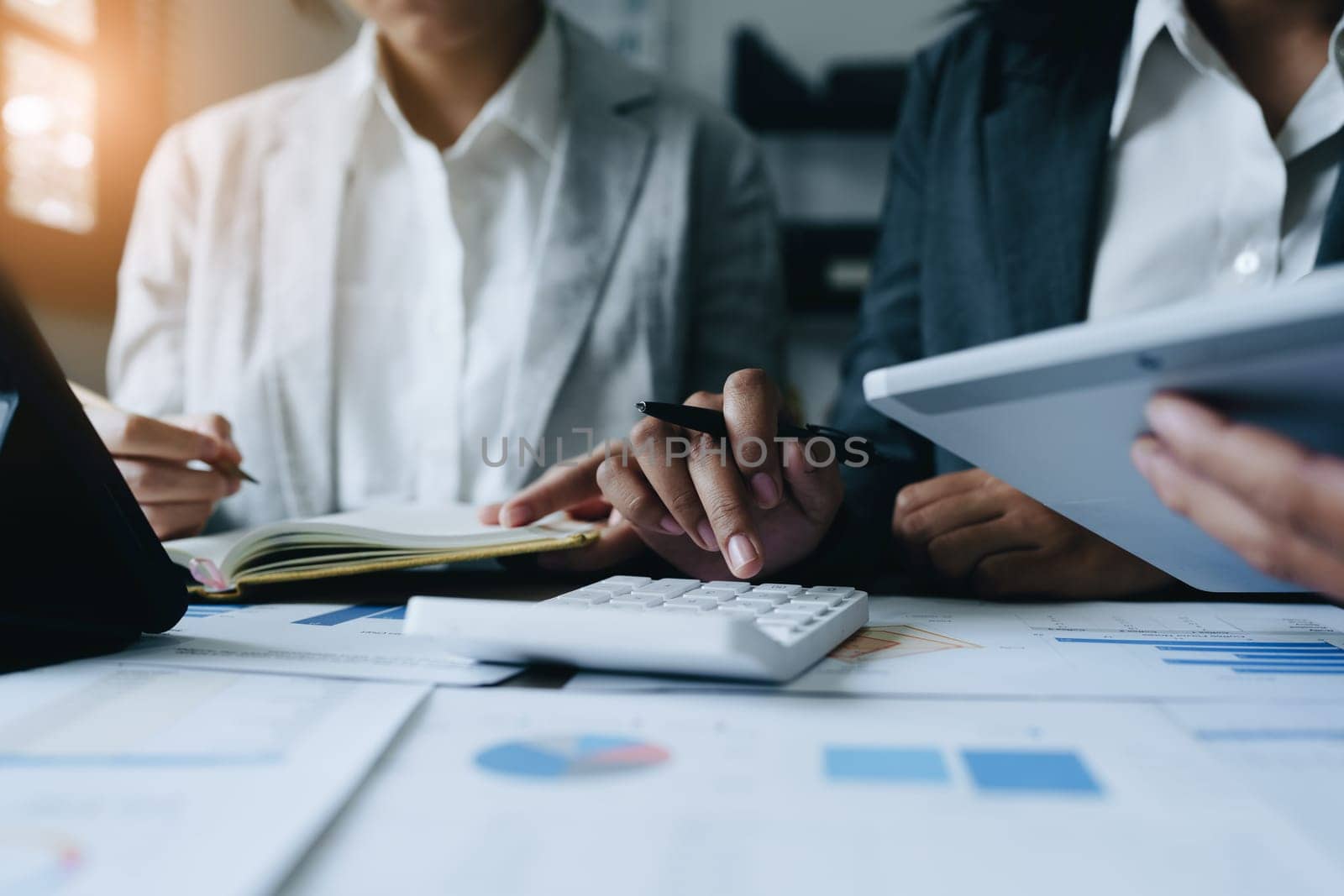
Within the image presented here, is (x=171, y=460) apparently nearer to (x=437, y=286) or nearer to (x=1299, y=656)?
(x=437, y=286)

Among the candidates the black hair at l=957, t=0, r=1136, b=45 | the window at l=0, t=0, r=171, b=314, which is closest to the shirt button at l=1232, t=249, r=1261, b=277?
the black hair at l=957, t=0, r=1136, b=45

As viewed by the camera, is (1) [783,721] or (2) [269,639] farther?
(2) [269,639]

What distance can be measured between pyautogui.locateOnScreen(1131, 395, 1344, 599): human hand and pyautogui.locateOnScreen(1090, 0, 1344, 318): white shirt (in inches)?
19.1

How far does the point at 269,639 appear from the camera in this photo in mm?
422

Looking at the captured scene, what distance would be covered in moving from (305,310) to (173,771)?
2.97 ft

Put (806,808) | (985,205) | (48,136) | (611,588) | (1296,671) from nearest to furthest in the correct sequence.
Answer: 1. (806,808)
2. (1296,671)
3. (611,588)
4. (985,205)
5. (48,136)

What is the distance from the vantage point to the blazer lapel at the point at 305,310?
1.07m

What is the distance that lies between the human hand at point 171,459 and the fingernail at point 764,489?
37 cm

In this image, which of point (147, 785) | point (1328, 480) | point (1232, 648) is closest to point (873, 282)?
point (1232, 648)

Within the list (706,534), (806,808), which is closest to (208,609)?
(706,534)

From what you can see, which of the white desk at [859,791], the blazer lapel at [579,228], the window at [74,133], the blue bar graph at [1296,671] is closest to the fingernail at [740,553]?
the white desk at [859,791]

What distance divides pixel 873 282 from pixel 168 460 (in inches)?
26.1

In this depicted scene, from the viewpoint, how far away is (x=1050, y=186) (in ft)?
2.55

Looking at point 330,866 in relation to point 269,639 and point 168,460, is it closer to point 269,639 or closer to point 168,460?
point 269,639
